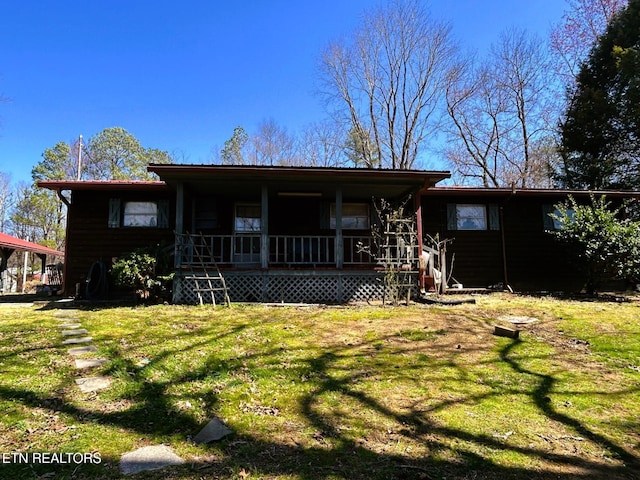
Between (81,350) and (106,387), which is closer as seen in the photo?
(106,387)

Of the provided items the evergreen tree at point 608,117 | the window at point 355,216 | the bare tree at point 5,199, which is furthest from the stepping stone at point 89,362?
the bare tree at point 5,199

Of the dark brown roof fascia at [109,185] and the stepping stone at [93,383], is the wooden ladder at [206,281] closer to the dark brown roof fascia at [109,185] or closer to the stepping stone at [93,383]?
the dark brown roof fascia at [109,185]

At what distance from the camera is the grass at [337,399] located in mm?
2506

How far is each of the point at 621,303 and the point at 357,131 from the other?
1884cm

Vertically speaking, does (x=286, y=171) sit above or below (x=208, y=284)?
above

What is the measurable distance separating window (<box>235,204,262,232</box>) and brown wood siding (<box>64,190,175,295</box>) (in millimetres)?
1928

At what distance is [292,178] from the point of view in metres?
9.23

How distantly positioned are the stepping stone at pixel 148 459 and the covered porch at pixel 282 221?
6.12 meters

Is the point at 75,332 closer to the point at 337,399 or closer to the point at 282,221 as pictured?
the point at 337,399

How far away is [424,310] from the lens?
741cm

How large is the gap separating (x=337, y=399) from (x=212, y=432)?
47.1 inches

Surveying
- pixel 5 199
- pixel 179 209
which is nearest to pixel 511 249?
pixel 179 209

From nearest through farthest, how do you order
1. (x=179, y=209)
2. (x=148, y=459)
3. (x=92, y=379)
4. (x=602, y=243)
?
(x=148, y=459) < (x=92, y=379) < (x=179, y=209) < (x=602, y=243)

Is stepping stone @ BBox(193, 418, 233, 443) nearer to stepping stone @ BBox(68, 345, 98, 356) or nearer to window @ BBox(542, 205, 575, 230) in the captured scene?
stepping stone @ BBox(68, 345, 98, 356)
